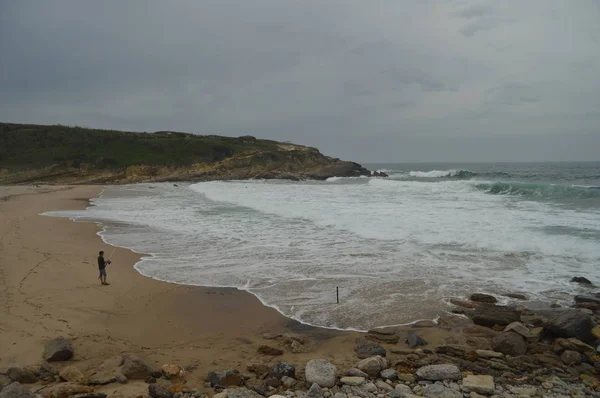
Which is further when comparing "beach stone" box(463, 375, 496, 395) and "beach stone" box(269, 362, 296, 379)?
"beach stone" box(269, 362, 296, 379)

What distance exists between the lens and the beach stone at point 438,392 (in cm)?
449

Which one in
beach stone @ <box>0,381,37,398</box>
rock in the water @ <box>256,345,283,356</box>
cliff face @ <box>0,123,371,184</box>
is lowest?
rock in the water @ <box>256,345,283,356</box>

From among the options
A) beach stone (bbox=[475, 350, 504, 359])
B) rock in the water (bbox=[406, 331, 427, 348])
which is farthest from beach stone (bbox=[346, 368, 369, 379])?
beach stone (bbox=[475, 350, 504, 359])

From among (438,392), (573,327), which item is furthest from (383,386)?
(573,327)

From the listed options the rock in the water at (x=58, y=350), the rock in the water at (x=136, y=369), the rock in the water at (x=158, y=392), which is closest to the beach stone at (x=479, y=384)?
the rock in the water at (x=158, y=392)

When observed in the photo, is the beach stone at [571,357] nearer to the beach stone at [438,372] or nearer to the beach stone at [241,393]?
the beach stone at [438,372]

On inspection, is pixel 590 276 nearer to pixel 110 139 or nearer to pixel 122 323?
pixel 122 323

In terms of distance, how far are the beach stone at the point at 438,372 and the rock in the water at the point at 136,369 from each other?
128 inches

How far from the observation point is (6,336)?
5.90 m

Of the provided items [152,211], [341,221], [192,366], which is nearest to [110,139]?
[152,211]

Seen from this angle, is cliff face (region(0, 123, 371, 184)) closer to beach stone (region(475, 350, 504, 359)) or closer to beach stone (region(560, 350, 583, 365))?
beach stone (region(475, 350, 504, 359))

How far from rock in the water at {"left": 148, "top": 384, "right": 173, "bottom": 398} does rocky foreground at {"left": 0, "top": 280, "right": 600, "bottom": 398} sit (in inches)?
0.5

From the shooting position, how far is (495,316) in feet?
22.1

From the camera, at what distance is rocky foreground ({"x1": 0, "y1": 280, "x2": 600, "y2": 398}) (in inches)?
180
